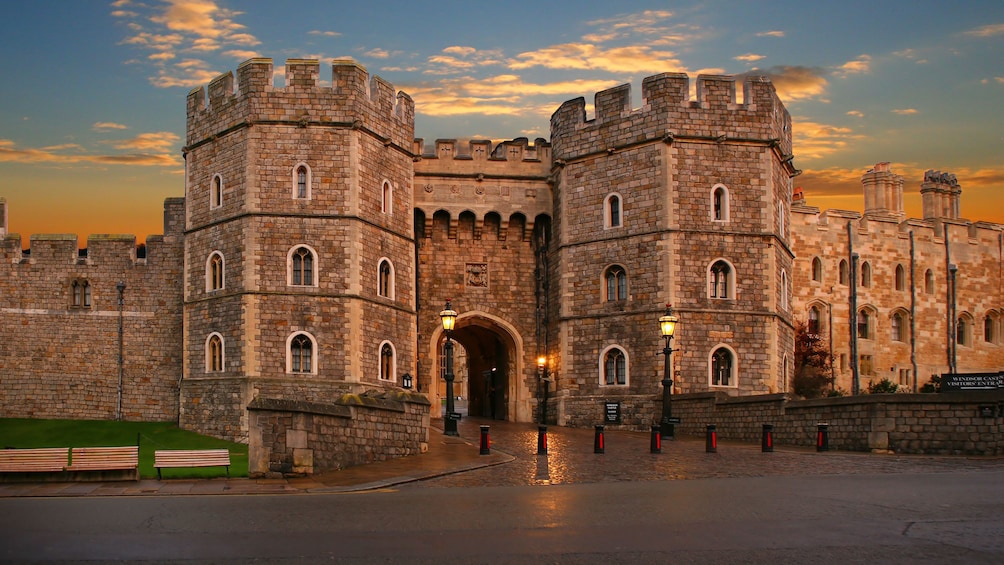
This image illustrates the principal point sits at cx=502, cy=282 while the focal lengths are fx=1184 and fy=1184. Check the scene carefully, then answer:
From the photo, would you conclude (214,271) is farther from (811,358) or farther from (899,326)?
(899,326)

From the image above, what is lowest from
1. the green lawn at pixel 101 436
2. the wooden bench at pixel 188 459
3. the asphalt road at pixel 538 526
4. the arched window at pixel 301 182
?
the green lawn at pixel 101 436

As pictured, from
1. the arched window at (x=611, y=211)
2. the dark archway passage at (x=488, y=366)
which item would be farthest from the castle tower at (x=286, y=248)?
the arched window at (x=611, y=211)

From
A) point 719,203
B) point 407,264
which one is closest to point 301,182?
point 407,264

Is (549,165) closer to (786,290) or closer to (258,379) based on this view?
(786,290)

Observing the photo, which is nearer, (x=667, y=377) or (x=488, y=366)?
(x=667, y=377)

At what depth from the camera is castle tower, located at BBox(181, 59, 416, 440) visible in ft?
108

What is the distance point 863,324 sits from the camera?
2037 inches

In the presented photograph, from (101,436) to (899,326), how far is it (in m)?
35.0

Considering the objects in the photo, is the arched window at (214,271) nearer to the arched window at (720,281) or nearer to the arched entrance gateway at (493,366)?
the arched entrance gateway at (493,366)

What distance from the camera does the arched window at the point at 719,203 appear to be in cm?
3516

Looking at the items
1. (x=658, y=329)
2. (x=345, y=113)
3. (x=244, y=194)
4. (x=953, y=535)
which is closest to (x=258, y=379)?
(x=244, y=194)

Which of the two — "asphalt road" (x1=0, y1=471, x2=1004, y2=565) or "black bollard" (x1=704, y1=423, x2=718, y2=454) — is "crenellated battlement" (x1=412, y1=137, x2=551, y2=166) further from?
"asphalt road" (x1=0, y1=471, x2=1004, y2=565)

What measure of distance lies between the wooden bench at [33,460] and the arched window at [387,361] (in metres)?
16.0

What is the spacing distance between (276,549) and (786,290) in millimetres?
28061
